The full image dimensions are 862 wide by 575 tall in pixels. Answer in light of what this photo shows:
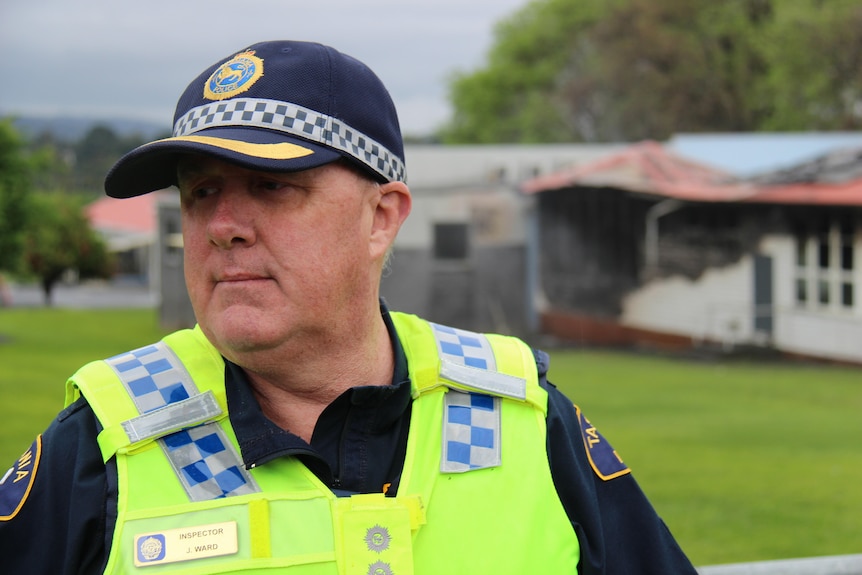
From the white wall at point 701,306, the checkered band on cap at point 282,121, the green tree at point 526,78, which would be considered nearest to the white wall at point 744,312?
the white wall at point 701,306

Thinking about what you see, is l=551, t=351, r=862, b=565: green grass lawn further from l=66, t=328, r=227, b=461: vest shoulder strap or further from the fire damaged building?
l=66, t=328, r=227, b=461: vest shoulder strap

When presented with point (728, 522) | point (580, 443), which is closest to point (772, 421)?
point (728, 522)

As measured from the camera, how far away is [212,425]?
2008 mm

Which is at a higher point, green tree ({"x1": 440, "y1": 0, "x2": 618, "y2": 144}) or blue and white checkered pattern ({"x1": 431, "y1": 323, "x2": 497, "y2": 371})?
green tree ({"x1": 440, "y1": 0, "x2": 618, "y2": 144})

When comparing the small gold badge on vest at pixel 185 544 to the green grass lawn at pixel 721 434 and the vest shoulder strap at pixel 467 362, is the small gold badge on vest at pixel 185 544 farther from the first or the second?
the green grass lawn at pixel 721 434

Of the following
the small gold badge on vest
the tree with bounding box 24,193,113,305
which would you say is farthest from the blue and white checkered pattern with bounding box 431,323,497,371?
the tree with bounding box 24,193,113,305

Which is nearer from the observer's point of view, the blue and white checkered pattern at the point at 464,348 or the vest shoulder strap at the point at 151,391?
the vest shoulder strap at the point at 151,391

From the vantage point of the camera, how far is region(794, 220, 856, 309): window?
20.7m

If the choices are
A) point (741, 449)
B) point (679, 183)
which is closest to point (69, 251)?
point (679, 183)

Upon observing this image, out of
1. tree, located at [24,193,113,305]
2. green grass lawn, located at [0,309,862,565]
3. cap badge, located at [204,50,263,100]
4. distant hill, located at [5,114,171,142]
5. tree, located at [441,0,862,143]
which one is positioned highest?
tree, located at [441,0,862,143]

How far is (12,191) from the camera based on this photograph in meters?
24.6

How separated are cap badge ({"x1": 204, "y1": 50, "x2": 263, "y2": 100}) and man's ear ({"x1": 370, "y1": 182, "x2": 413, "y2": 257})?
1.02 ft

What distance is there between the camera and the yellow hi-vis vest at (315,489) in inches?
73.9

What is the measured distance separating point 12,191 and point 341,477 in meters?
24.5
